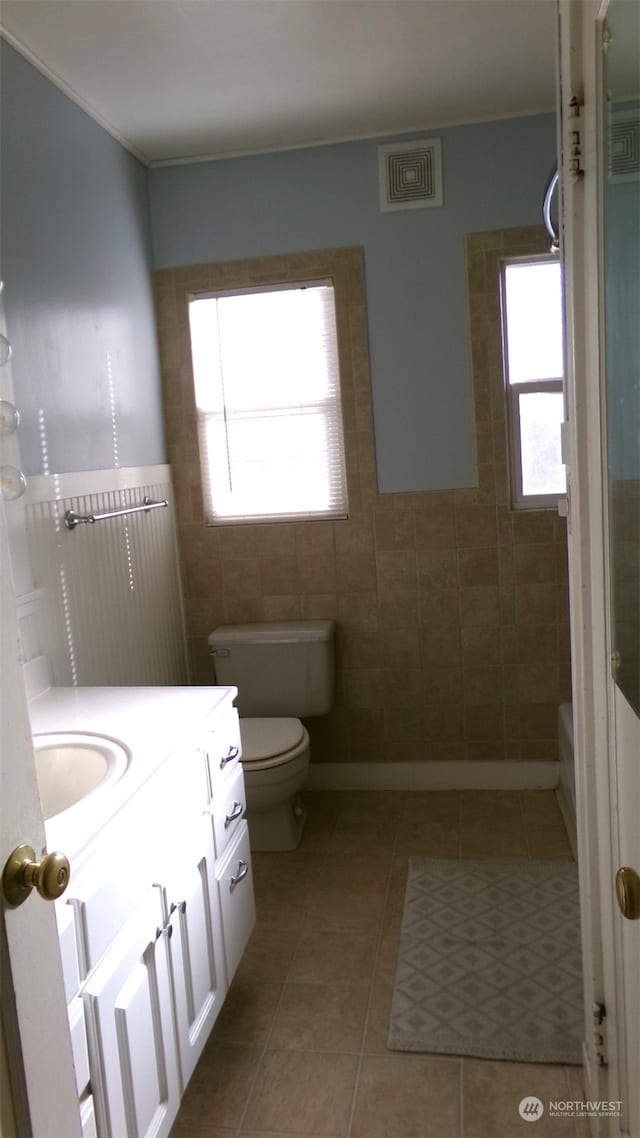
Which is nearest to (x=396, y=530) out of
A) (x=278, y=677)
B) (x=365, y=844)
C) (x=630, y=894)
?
(x=278, y=677)

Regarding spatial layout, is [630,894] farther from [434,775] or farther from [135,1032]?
[434,775]

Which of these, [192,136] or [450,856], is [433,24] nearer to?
[192,136]

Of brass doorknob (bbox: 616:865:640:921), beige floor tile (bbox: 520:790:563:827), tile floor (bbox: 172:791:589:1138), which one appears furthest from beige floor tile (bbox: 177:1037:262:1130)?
beige floor tile (bbox: 520:790:563:827)

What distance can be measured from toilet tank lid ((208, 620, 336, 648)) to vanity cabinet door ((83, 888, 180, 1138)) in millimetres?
1599

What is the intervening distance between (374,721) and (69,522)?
1525 millimetres

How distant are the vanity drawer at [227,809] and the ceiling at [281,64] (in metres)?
2.00

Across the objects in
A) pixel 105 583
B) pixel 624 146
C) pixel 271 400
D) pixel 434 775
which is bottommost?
pixel 434 775

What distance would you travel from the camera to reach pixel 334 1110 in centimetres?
178

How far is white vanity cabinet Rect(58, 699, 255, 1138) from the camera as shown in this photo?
129cm

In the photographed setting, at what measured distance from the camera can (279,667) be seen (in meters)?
3.11

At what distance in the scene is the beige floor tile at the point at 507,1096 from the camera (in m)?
1.69

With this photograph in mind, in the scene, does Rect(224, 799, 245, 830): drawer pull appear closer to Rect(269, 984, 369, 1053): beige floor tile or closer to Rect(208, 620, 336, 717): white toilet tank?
Rect(269, 984, 369, 1053): beige floor tile

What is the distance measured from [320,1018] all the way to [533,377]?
226 centimetres

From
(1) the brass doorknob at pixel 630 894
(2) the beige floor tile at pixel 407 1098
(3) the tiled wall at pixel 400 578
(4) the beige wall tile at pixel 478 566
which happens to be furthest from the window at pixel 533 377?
(1) the brass doorknob at pixel 630 894
